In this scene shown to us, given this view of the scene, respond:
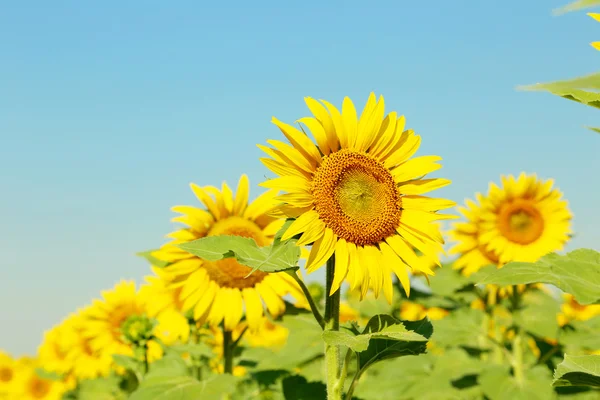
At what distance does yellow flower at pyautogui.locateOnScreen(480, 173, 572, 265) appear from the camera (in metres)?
6.37

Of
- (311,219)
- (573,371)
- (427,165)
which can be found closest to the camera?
(573,371)

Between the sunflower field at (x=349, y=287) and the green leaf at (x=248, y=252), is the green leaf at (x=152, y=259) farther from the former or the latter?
the green leaf at (x=248, y=252)

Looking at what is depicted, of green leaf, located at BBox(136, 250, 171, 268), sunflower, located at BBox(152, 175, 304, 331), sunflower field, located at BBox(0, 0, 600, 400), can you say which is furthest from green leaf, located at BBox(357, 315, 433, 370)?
green leaf, located at BBox(136, 250, 171, 268)

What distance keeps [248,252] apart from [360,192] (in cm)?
56

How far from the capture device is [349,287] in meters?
3.38

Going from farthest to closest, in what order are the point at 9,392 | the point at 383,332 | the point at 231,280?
the point at 9,392, the point at 231,280, the point at 383,332

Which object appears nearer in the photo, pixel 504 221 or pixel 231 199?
pixel 231 199

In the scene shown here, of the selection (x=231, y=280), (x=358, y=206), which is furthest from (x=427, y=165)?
(x=231, y=280)

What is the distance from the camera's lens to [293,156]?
103 inches

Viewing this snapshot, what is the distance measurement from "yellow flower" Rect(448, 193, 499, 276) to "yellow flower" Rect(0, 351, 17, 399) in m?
6.04

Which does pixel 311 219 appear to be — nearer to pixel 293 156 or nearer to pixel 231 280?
pixel 293 156

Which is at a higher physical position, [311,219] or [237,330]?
[311,219]

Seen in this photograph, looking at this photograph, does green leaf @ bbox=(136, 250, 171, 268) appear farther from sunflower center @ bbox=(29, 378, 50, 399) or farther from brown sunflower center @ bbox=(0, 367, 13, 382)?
brown sunflower center @ bbox=(0, 367, 13, 382)

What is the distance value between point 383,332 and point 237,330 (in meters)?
1.94
